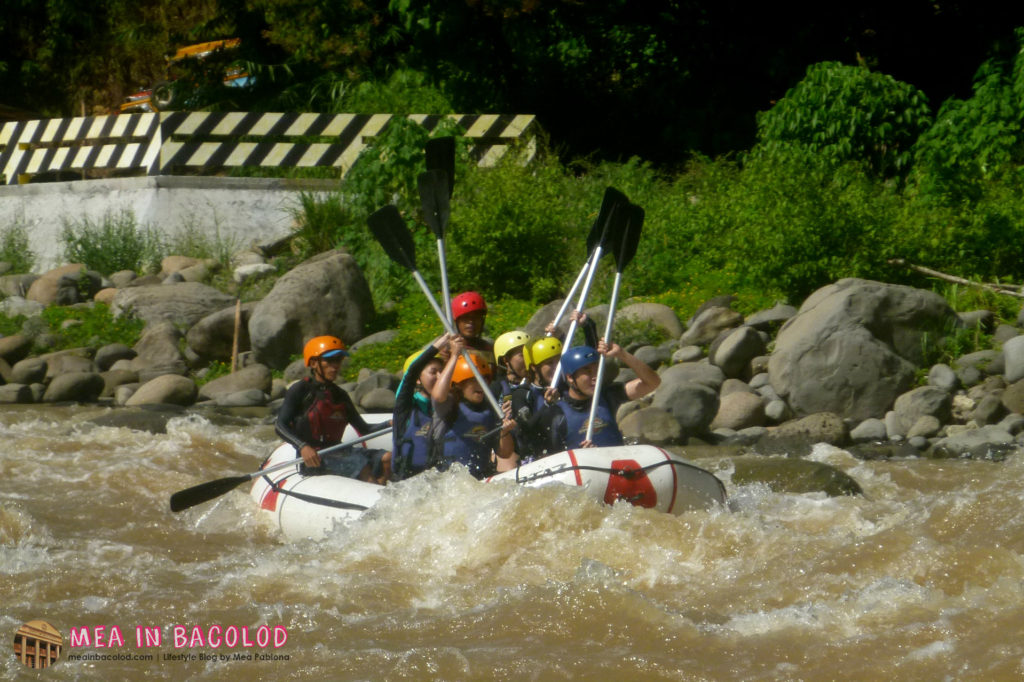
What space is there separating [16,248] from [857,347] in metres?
10.8

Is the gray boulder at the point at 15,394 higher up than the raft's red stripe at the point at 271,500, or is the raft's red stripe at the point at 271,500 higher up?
the gray boulder at the point at 15,394

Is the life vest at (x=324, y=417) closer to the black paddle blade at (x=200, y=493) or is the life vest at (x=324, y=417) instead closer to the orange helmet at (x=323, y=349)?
the orange helmet at (x=323, y=349)

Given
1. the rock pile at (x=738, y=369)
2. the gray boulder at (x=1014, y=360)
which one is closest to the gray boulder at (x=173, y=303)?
the rock pile at (x=738, y=369)

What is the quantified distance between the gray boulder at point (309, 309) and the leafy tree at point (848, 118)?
4424mm

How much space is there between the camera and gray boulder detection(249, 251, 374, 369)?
1206 centimetres

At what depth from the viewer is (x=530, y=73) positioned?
1706 cm

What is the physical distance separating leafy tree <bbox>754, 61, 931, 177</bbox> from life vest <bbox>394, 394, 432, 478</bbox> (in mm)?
6906

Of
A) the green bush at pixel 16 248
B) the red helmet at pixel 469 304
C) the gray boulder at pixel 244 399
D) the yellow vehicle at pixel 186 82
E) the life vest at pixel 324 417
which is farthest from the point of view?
the yellow vehicle at pixel 186 82

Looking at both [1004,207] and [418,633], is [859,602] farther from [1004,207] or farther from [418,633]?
[1004,207]

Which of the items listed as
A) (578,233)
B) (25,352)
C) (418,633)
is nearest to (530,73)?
(578,233)

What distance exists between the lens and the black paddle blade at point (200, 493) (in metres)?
7.07

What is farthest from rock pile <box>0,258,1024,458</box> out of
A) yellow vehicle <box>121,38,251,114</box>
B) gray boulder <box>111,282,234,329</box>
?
yellow vehicle <box>121,38,251,114</box>

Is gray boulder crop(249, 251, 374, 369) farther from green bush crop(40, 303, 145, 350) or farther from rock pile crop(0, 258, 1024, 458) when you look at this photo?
green bush crop(40, 303, 145, 350)

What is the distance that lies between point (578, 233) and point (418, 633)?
7900 millimetres
